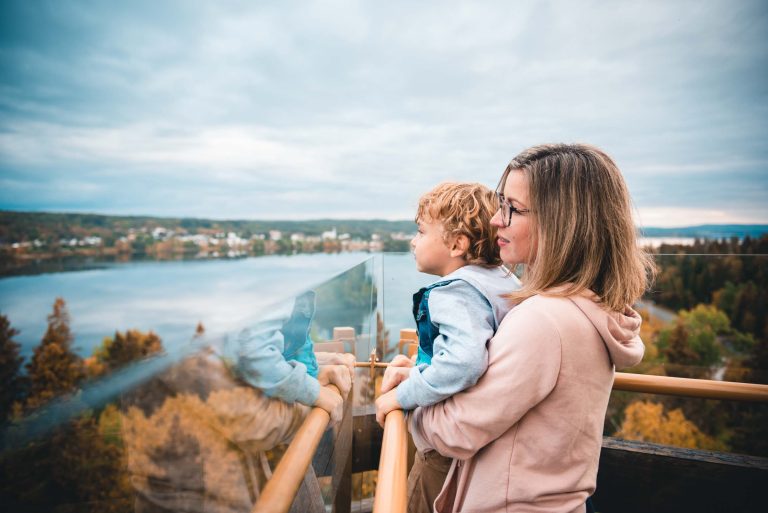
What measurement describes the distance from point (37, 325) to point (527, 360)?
47.6 meters

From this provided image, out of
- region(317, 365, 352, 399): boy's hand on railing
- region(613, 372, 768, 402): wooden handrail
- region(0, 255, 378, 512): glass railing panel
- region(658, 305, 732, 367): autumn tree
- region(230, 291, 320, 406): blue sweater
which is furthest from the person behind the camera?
region(658, 305, 732, 367): autumn tree

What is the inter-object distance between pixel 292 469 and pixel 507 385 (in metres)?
0.45

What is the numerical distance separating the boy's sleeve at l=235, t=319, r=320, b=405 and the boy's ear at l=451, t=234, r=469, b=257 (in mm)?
713

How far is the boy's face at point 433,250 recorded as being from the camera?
4.89ft

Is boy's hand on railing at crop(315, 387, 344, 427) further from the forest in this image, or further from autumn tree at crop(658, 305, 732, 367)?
autumn tree at crop(658, 305, 732, 367)

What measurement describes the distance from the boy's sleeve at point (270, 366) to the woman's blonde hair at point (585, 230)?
0.56 metres

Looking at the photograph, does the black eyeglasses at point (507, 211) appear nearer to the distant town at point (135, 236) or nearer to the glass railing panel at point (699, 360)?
the glass railing panel at point (699, 360)

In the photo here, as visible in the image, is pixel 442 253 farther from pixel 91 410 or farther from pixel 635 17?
pixel 635 17

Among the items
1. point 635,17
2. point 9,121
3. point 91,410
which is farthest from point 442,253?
point 9,121

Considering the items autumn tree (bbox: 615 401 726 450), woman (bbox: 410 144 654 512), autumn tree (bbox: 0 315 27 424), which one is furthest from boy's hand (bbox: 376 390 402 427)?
autumn tree (bbox: 615 401 726 450)

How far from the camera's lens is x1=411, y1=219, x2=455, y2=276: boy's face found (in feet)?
4.89

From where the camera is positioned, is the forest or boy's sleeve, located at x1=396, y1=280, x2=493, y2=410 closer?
the forest

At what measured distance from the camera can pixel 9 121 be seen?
5691cm

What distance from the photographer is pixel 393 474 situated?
81 centimetres
